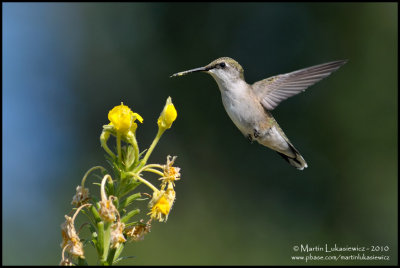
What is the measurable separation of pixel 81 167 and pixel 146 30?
3659mm

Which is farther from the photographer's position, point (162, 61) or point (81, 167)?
point (162, 61)

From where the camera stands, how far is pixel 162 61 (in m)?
11.2

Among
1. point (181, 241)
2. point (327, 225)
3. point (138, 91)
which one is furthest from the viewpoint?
point (138, 91)

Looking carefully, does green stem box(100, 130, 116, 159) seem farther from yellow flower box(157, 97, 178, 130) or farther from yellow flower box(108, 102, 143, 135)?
yellow flower box(157, 97, 178, 130)

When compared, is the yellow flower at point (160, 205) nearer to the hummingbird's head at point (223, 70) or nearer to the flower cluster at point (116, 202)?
the flower cluster at point (116, 202)

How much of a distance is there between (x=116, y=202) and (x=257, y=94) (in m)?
2.45

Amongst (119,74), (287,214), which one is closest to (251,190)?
(287,214)

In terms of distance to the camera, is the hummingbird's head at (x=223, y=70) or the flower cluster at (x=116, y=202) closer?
the flower cluster at (x=116, y=202)

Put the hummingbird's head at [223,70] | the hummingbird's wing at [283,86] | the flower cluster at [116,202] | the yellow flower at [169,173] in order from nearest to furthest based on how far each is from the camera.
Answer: the flower cluster at [116,202] < the yellow flower at [169,173] < the hummingbird's wing at [283,86] < the hummingbird's head at [223,70]

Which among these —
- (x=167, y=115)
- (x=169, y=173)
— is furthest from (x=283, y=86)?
(x=169, y=173)

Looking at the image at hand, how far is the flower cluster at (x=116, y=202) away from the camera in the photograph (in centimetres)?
200

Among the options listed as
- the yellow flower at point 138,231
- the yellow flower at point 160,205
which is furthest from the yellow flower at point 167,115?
the yellow flower at point 138,231

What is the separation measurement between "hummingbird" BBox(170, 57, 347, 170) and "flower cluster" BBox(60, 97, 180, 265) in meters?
1.64

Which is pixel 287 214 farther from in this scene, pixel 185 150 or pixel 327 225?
pixel 185 150
